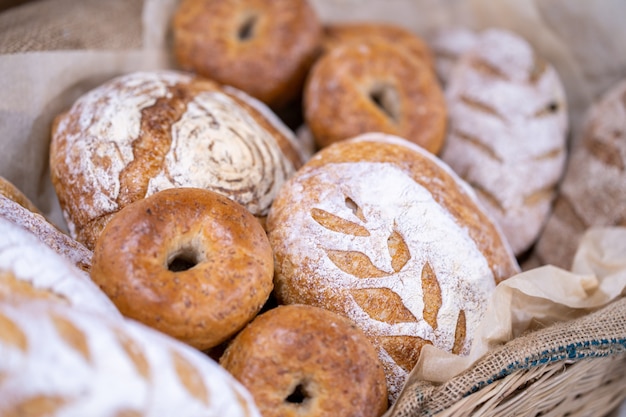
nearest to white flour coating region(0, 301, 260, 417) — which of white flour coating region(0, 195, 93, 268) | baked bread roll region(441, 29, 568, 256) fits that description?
white flour coating region(0, 195, 93, 268)

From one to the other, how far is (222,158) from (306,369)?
0.59 metres

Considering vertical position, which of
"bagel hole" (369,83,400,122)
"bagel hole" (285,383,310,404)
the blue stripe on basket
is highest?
"bagel hole" (369,83,400,122)

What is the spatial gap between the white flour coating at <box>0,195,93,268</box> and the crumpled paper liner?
720mm

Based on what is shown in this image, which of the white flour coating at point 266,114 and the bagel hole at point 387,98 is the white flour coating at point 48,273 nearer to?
the white flour coating at point 266,114

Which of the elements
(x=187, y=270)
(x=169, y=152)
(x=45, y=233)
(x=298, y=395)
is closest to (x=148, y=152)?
(x=169, y=152)

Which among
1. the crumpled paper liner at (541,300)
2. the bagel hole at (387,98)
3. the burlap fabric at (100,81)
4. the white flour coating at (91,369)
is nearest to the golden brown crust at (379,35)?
the bagel hole at (387,98)

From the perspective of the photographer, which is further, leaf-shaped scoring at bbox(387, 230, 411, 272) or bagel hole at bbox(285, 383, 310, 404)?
leaf-shaped scoring at bbox(387, 230, 411, 272)

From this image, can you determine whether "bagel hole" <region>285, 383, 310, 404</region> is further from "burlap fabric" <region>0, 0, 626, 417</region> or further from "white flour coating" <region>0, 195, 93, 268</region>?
"white flour coating" <region>0, 195, 93, 268</region>

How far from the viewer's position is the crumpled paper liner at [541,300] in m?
1.13

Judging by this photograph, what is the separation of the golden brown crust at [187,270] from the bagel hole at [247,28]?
36.3 inches

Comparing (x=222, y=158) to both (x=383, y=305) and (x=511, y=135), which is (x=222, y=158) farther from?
(x=511, y=135)

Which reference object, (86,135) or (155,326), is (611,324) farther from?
(86,135)

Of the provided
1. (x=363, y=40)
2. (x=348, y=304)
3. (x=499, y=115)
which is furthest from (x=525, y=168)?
(x=348, y=304)

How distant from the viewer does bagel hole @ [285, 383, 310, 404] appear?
1.00 m
